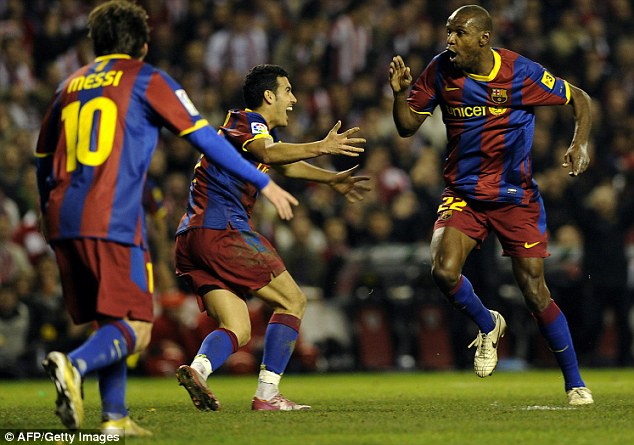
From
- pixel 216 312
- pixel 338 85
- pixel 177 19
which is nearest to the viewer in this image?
pixel 216 312

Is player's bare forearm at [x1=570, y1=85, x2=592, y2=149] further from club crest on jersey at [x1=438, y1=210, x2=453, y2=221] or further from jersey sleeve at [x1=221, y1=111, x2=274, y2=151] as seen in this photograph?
jersey sleeve at [x1=221, y1=111, x2=274, y2=151]

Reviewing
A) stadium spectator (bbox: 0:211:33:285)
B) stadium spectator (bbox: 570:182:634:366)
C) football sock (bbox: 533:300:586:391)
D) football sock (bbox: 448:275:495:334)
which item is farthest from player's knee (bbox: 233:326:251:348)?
stadium spectator (bbox: 570:182:634:366)

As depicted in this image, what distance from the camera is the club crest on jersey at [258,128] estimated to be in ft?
25.7

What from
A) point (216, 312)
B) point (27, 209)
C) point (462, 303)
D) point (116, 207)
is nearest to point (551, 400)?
point (462, 303)

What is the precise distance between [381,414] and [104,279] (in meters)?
2.41

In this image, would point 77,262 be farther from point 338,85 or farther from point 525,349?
point 338,85

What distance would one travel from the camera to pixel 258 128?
787 centimetres

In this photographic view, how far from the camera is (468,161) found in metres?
8.42

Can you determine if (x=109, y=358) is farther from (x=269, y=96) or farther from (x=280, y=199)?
(x=269, y=96)

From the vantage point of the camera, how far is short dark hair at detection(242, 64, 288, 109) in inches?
324

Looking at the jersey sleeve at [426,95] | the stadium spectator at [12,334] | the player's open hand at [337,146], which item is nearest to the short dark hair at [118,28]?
the player's open hand at [337,146]

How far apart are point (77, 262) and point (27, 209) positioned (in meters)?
8.43

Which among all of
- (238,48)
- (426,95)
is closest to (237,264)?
(426,95)
